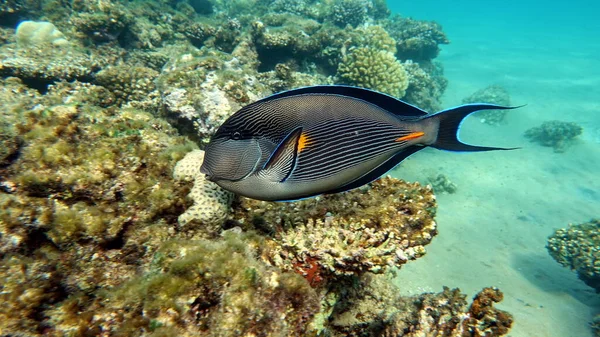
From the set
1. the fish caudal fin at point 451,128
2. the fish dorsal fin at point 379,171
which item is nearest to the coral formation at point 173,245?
the fish dorsal fin at point 379,171

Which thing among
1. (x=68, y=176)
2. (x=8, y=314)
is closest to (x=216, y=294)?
(x=8, y=314)

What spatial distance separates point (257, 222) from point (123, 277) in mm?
917

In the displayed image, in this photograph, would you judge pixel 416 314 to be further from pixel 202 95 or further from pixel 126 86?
pixel 126 86

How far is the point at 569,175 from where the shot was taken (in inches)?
449

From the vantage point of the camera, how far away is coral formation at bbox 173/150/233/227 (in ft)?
6.76

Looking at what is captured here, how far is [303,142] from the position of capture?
4.62 feet

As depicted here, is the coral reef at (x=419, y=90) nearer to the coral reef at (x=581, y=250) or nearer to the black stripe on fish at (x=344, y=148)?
the coral reef at (x=581, y=250)

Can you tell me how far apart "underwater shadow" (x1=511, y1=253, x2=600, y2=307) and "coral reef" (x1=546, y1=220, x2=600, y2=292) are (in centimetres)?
22

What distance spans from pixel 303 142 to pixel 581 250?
8351 millimetres

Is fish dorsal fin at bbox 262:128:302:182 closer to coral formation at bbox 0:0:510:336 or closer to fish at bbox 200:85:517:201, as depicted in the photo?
fish at bbox 200:85:517:201

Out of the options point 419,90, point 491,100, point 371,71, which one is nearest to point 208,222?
point 371,71

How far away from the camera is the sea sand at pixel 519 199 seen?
5652 millimetres

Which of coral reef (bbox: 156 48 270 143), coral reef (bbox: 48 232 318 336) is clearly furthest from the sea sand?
coral reef (bbox: 48 232 318 336)

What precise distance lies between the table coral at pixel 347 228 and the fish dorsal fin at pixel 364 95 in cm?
92
